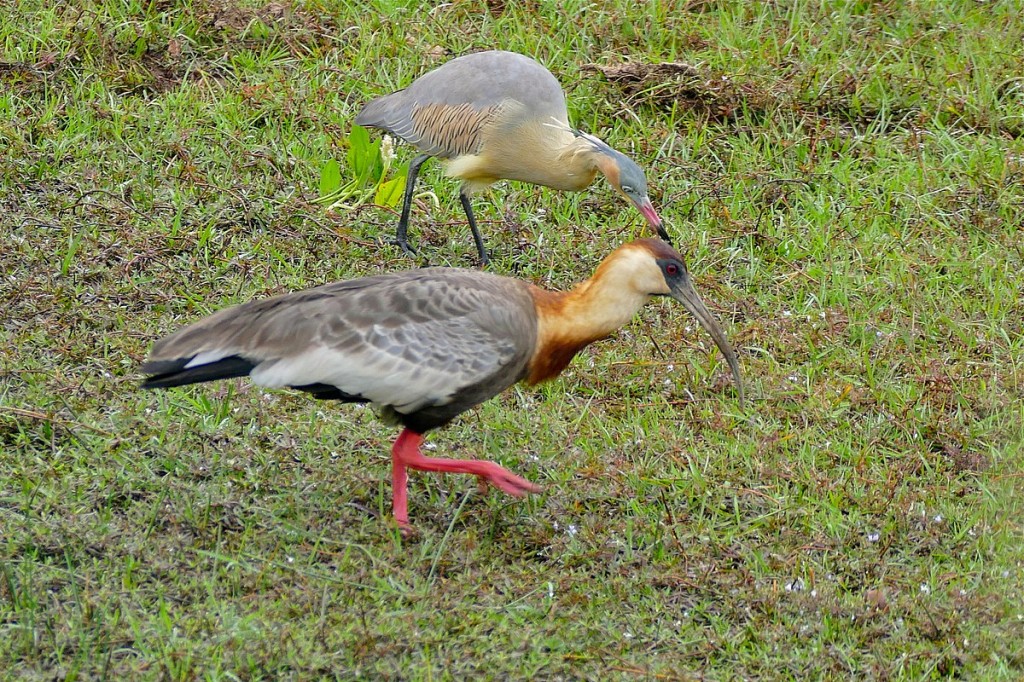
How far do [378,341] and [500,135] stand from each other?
221 centimetres

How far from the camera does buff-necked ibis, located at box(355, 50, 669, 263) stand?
683 centimetres

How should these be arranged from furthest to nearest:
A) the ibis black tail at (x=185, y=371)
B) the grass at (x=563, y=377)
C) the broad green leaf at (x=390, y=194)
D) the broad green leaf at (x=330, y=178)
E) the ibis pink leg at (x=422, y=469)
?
the broad green leaf at (x=390, y=194) < the broad green leaf at (x=330, y=178) < the ibis pink leg at (x=422, y=469) < the ibis black tail at (x=185, y=371) < the grass at (x=563, y=377)

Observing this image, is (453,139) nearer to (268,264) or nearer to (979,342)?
(268,264)

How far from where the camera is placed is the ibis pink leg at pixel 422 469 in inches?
201

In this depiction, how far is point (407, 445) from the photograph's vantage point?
5.14m

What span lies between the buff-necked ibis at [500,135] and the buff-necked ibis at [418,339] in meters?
1.57

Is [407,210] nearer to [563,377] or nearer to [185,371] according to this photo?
[563,377]

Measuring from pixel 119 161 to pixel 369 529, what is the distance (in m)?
3.22

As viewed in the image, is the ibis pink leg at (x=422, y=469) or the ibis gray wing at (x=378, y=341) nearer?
the ibis gray wing at (x=378, y=341)

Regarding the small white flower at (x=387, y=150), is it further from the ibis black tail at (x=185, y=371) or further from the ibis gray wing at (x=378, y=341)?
the ibis black tail at (x=185, y=371)

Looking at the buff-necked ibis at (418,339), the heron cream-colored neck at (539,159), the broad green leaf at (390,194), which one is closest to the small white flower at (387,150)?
the broad green leaf at (390,194)

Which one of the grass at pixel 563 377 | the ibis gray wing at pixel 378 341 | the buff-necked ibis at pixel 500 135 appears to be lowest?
the grass at pixel 563 377

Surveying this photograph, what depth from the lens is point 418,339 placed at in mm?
5008

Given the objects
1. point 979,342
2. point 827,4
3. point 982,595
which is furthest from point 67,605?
point 827,4
